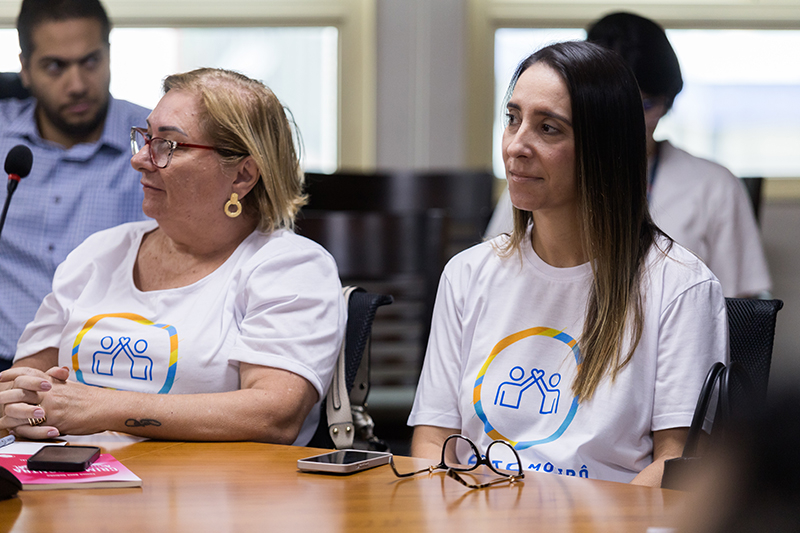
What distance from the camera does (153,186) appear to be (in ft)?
4.78

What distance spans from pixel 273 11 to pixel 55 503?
280 cm

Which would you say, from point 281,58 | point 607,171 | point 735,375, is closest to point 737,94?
point 281,58

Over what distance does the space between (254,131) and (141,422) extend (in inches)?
22.3

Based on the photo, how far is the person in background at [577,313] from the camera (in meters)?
1.18

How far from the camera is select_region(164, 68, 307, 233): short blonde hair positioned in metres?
1.46

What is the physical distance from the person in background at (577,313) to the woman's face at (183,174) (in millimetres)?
477

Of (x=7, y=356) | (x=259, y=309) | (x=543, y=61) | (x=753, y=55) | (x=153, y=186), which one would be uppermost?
(x=753, y=55)

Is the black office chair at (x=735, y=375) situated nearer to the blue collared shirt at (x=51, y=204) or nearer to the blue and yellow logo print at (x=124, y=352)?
the blue and yellow logo print at (x=124, y=352)

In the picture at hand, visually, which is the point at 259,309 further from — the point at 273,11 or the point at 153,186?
the point at 273,11

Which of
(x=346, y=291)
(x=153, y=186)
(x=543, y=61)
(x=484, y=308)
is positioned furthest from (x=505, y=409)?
(x=153, y=186)

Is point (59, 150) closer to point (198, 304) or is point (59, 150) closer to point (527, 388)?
point (198, 304)

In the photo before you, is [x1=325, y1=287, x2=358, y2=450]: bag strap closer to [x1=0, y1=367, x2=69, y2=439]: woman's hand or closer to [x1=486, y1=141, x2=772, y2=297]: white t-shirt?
[x1=0, y1=367, x2=69, y2=439]: woman's hand

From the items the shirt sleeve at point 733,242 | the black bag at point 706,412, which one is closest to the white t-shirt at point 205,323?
the black bag at point 706,412

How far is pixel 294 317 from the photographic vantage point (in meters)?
1.34
